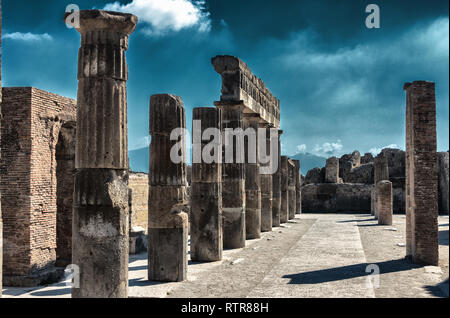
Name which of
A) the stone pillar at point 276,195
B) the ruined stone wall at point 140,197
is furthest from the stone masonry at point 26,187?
the stone pillar at point 276,195

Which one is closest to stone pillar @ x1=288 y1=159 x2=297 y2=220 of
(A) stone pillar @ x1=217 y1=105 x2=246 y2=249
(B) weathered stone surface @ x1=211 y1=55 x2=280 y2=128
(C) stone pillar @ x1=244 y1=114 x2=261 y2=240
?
(B) weathered stone surface @ x1=211 y1=55 x2=280 y2=128

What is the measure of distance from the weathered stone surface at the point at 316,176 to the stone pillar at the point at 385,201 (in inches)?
589

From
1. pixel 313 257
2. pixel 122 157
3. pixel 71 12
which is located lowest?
pixel 313 257

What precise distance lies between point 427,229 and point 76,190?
27.9 feet

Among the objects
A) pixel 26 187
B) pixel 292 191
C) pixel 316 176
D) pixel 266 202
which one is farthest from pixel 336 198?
pixel 26 187

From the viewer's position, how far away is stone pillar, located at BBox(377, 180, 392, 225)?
21219mm

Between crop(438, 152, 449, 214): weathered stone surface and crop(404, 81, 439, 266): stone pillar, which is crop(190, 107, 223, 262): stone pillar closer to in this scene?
crop(404, 81, 439, 266): stone pillar

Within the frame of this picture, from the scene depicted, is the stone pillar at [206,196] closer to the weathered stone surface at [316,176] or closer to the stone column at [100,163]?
the stone column at [100,163]

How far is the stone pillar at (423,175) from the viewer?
433 inches

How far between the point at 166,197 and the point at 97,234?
303 cm

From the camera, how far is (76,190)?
6.83m

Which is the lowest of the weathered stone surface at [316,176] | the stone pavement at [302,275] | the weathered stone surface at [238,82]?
the stone pavement at [302,275]

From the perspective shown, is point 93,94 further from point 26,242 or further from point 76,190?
point 26,242
